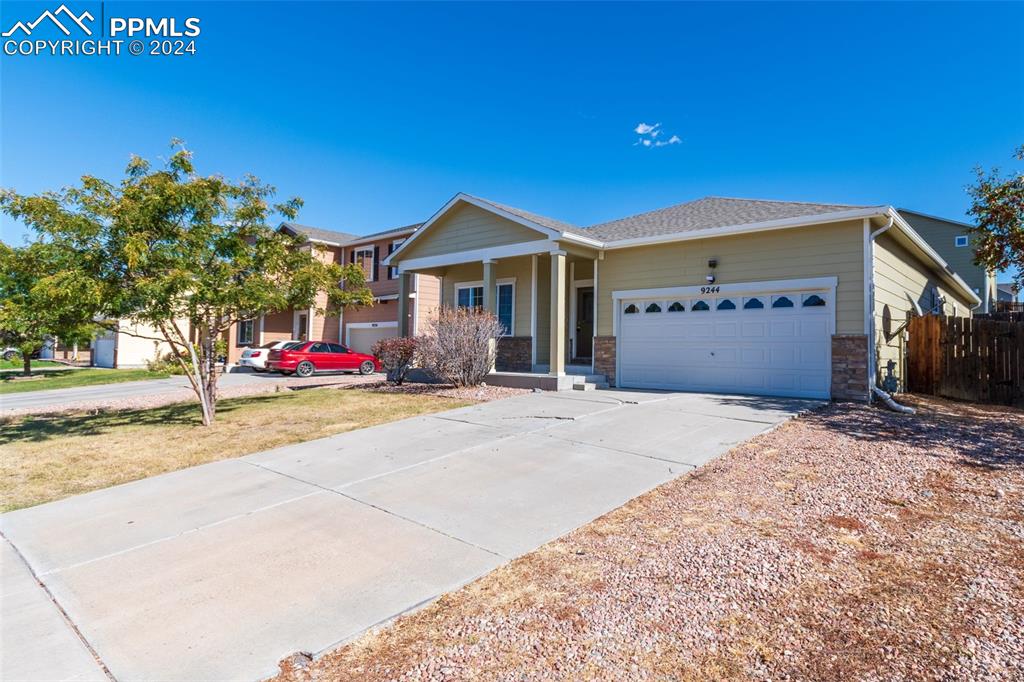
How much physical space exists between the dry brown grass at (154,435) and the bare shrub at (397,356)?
1.80m

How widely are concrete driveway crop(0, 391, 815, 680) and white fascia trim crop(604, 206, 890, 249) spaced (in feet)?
15.6

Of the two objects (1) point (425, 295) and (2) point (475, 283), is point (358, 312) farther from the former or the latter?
(2) point (475, 283)

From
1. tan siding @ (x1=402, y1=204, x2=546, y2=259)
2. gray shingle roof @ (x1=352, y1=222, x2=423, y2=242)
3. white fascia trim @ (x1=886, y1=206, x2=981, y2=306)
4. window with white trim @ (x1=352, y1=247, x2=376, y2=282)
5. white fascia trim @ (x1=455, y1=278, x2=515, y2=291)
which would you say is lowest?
white fascia trim @ (x1=455, y1=278, x2=515, y2=291)

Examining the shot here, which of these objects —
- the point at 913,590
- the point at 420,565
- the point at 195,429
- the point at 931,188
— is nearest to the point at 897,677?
the point at 913,590

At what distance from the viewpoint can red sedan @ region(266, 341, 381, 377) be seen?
65.2 ft

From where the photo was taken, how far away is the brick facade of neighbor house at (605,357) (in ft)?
42.5

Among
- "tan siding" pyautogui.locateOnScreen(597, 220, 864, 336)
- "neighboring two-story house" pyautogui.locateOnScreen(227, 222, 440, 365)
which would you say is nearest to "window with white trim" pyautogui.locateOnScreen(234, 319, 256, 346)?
"neighboring two-story house" pyautogui.locateOnScreen(227, 222, 440, 365)

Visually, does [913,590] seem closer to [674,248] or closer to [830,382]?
[830,382]

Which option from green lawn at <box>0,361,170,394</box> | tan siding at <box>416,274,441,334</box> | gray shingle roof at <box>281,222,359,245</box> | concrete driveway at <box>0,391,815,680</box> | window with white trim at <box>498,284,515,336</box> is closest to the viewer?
concrete driveway at <box>0,391,815,680</box>

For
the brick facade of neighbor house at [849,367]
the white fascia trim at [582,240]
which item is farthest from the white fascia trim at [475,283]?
the brick facade of neighbor house at [849,367]

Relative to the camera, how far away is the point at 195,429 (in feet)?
28.8

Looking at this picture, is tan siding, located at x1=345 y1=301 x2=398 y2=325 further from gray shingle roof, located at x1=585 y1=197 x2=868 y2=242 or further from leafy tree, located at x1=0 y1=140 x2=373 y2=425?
leafy tree, located at x1=0 y1=140 x2=373 y2=425

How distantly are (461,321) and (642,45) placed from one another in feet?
28.3

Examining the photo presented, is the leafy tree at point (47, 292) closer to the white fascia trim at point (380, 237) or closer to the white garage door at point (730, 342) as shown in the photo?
the white garage door at point (730, 342)
